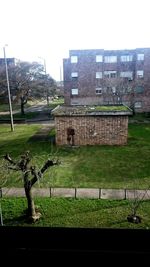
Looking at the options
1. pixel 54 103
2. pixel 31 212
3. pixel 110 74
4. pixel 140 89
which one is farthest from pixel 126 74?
pixel 31 212

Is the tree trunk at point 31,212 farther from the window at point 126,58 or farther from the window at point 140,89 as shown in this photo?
the window at point 126,58

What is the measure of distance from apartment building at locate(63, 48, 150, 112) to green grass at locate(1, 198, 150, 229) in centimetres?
3239

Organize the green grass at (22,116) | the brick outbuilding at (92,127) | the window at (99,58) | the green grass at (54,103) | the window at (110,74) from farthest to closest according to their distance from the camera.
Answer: the green grass at (54,103)
the window at (110,74)
the window at (99,58)
the green grass at (22,116)
the brick outbuilding at (92,127)

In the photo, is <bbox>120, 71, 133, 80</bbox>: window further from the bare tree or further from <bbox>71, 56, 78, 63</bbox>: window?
the bare tree

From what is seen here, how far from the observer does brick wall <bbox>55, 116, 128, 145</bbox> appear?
23672 mm

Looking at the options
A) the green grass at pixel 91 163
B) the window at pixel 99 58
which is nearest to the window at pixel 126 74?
the window at pixel 99 58

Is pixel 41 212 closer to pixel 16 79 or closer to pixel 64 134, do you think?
pixel 64 134

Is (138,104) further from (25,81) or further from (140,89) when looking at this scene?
(25,81)

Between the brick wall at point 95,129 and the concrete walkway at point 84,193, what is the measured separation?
1001cm

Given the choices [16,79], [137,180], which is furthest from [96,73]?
[137,180]

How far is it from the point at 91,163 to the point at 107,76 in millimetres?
28516

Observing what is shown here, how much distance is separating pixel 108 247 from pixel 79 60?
143 ft

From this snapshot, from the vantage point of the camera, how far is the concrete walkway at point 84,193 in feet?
43.7

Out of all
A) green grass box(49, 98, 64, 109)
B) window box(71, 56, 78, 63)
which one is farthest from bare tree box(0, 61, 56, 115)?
green grass box(49, 98, 64, 109)
